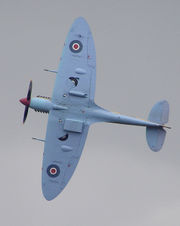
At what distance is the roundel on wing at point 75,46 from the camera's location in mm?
44125

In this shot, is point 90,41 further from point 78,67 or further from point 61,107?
point 61,107

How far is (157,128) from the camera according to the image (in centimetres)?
4272

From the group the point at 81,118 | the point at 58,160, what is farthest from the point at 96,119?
the point at 58,160

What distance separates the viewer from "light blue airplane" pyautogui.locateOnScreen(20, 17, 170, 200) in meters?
42.8

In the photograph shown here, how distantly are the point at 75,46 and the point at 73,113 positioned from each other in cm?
427

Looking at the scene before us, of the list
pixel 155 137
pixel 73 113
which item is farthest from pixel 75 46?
pixel 155 137

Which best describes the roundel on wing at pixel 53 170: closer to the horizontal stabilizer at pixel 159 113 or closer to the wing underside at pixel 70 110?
the wing underside at pixel 70 110

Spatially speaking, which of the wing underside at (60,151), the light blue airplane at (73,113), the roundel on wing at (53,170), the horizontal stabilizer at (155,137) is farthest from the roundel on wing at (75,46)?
the roundel on wing at (53,170)

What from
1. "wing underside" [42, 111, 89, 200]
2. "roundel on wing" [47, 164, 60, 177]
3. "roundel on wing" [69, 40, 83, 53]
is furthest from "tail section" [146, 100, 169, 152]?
"roundel on wing" [47, 164, 60, 177]

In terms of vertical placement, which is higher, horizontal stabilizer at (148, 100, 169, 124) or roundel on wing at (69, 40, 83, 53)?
roundel on wing at (69, 40, 83, 53)

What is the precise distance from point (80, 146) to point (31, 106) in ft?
12.7

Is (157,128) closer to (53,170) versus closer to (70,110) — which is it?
(70,110)

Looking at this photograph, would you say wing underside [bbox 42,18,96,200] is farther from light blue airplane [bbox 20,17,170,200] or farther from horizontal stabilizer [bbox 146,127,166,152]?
horizontal stabilizer [bbox 146,127,166,152]

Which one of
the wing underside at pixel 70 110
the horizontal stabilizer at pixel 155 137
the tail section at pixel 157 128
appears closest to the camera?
the tail section at pixel 157 128
